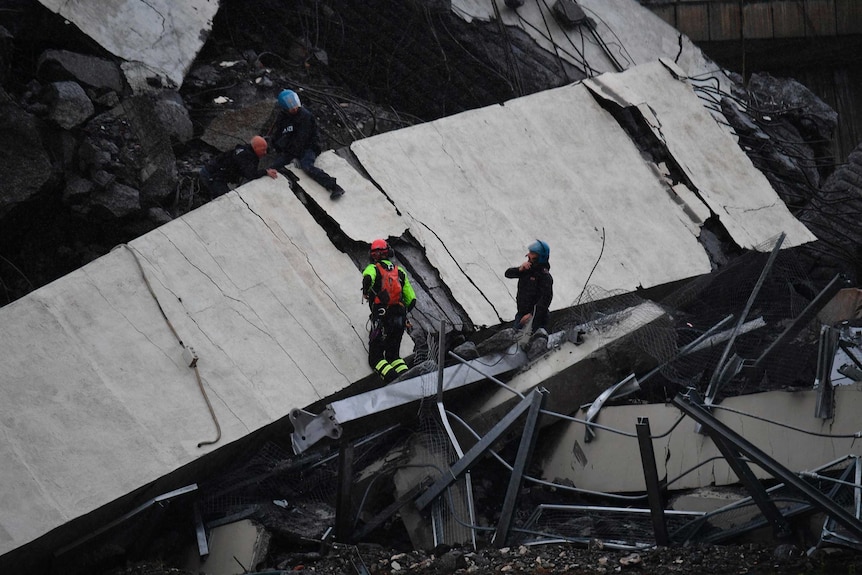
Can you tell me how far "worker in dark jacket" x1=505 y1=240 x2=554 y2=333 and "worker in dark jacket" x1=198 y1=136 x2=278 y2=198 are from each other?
245 cm

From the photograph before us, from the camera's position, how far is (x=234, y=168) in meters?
9.39

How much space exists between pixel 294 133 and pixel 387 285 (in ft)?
6.86

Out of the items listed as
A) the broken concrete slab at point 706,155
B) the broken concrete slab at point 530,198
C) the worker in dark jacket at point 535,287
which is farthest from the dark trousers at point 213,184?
the broken concrete slab at point 706,155

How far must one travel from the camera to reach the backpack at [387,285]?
812cm

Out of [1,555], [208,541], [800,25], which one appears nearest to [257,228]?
[208,541]

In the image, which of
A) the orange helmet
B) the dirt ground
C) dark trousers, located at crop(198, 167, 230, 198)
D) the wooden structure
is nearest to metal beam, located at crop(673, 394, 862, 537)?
the dirt ground

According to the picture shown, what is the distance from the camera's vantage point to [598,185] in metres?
11.0

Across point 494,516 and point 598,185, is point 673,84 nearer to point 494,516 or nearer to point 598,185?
point 598,185

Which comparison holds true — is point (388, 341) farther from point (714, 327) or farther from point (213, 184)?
point (714, 327)

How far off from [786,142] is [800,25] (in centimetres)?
356

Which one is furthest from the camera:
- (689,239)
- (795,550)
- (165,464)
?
(689,239)

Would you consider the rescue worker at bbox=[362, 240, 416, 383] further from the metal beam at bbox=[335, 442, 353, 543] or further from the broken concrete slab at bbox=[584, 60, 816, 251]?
the broken concrete slab at bbox=[584, 60, 816, 251]

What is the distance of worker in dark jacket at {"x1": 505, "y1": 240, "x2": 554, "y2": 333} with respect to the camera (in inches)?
342

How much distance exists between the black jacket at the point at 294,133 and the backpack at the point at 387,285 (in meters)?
1.84
